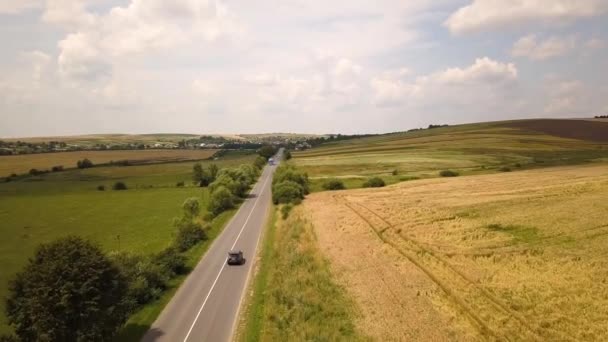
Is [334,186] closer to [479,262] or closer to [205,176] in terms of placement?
[205,176]

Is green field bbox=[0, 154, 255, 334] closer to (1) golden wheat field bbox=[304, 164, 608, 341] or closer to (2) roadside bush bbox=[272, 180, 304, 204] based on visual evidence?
(2) roadside bush bbox=[272, 180, 304, 204]

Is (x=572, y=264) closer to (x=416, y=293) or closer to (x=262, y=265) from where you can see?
(x=416, y=293)

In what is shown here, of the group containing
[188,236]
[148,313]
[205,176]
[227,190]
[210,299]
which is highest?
[227,190]

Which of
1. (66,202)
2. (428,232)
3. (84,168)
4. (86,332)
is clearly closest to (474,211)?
(428,232)

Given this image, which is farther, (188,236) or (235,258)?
(188,236)

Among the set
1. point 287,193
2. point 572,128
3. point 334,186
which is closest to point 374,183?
point 334,186

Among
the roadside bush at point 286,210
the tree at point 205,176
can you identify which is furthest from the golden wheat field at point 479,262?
the tree at point 205,176
